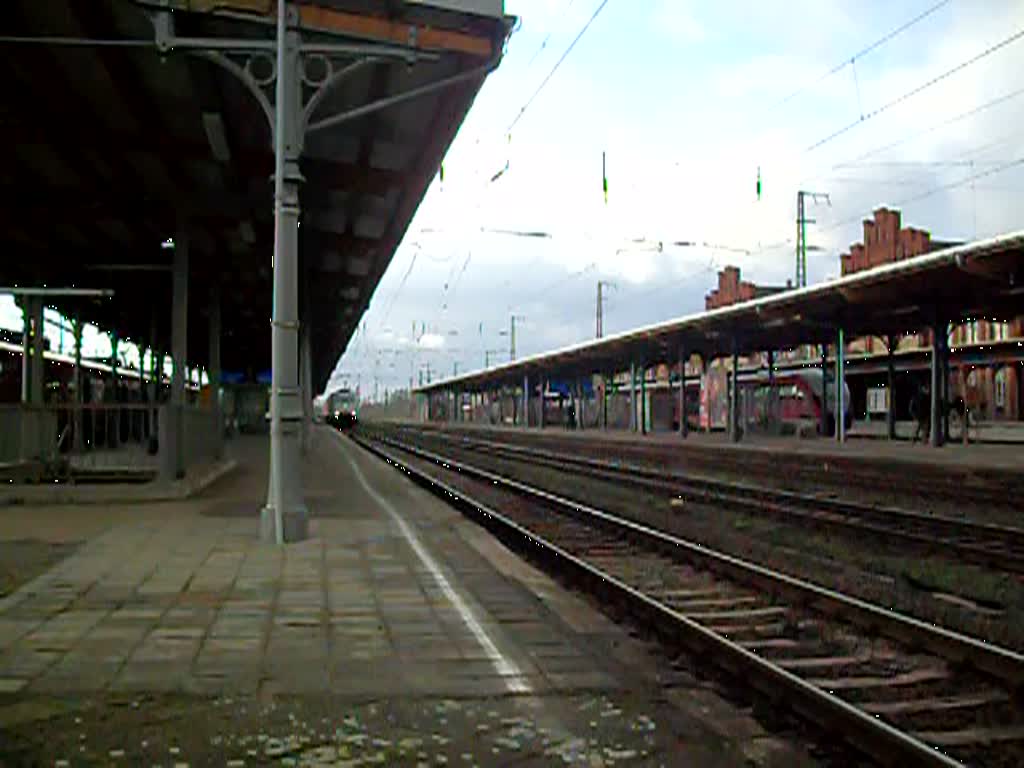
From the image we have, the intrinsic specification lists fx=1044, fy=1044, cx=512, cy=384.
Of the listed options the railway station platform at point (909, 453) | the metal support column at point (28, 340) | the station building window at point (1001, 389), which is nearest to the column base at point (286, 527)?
the metal support column at point (28, 340)

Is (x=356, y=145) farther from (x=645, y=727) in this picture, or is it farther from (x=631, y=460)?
(x=631, y=460)

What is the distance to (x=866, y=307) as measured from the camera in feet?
94.1

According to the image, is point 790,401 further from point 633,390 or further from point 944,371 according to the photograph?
point 944,371

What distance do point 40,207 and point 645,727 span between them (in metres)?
17.8

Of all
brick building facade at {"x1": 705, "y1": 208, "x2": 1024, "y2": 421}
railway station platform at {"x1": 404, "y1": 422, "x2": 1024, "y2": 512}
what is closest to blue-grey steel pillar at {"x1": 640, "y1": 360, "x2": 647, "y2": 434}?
brick building facade at {"x1": 705, "y1": 208, "x2": 1024, "y2": 421}

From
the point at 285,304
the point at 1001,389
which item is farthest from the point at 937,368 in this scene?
the point at 285,304

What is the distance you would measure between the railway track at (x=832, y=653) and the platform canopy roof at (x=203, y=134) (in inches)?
244

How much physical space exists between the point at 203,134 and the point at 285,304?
586 centimetres

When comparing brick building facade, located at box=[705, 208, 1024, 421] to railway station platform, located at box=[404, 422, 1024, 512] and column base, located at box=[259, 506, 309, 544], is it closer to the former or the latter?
railway station platform, located at box=[404, 422, 1024, 512]

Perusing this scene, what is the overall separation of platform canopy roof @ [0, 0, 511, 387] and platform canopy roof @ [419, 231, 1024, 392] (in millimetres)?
11470

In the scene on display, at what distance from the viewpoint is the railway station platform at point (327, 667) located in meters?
4.57

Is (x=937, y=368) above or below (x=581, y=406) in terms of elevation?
Result: above

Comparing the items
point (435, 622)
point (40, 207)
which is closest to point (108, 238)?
point (40, 207)

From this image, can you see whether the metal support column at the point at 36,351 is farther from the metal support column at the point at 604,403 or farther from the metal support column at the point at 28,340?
the metal support column at the point at 604,403
